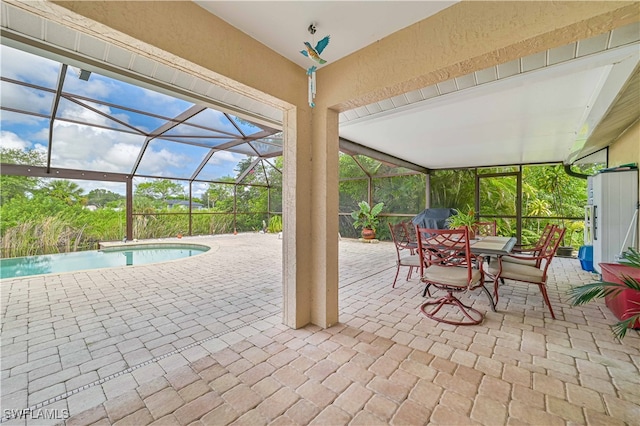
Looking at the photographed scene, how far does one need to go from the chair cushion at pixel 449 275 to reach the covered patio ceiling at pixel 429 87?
187cm

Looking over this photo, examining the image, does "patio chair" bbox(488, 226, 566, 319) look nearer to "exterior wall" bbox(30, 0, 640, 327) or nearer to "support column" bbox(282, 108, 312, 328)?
"exterior wall" bbox(30, 0, 640, 327)

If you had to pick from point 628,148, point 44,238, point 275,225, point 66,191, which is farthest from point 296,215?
point 275,225

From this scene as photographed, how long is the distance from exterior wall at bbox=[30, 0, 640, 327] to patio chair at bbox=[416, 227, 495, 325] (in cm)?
110

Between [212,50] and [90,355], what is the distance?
263cm

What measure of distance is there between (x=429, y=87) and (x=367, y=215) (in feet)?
21.6

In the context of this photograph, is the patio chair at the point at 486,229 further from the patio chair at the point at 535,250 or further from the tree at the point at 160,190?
the tree at the point at 160,190

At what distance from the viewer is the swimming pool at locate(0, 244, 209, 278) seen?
18.2 ft

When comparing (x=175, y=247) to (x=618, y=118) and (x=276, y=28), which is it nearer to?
(x=276, y=28)

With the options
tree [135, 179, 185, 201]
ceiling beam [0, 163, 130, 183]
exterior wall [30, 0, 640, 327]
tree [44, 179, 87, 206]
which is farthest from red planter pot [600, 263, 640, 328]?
tree [135, 179, 185, 201]

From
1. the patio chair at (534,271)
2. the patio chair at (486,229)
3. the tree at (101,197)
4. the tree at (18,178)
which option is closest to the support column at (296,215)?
the patio chair at (534,271)

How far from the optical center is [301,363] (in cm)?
199

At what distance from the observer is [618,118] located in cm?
325

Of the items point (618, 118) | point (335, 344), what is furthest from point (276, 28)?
point (618, 118)

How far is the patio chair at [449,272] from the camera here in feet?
8.52
